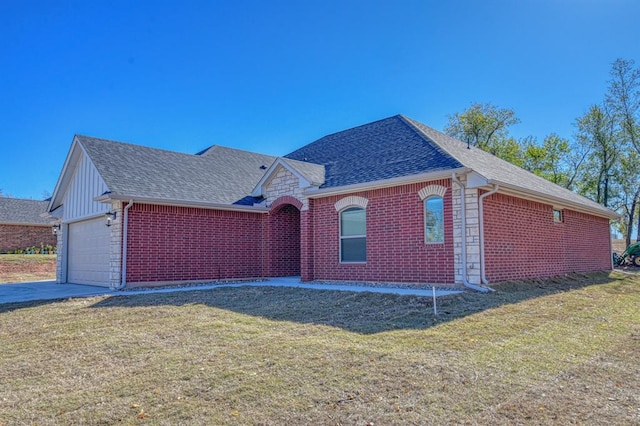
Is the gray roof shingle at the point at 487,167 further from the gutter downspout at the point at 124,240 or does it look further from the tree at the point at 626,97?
the tree at the point at 626,97

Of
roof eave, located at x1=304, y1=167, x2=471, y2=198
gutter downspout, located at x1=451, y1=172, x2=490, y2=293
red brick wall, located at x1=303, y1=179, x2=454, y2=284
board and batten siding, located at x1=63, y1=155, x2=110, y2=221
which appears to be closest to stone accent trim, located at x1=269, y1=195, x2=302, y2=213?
roof eave, located at x1=304, y1=167, x2=471, y2=198

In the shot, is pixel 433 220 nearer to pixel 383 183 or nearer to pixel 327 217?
pixel 383 183

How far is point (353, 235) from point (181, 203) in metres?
5.57

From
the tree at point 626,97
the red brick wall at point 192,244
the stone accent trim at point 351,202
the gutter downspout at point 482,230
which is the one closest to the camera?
the gutter downspout at point 482,230

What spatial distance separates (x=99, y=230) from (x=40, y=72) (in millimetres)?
6212

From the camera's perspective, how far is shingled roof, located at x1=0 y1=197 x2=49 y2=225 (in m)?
28.8

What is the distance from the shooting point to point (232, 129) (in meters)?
24.6

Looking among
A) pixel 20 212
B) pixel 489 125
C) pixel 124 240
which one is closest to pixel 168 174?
pixel 124 240

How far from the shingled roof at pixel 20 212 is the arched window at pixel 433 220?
87.6 ft

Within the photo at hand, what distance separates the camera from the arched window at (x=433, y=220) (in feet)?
35.9

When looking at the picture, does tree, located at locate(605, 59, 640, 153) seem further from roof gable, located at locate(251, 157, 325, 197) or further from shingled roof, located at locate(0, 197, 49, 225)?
shingled roof, located at locate(0, 197, 49, 225)

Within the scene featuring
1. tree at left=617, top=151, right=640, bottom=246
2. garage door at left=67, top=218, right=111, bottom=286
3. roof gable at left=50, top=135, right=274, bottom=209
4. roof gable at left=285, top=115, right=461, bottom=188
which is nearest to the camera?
roof gable at left=285, top=115, right=461, bottom=188

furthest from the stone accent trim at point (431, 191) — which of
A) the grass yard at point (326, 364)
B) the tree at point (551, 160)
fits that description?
the tree at point (551, 160)

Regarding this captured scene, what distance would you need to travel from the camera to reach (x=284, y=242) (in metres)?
16.2
